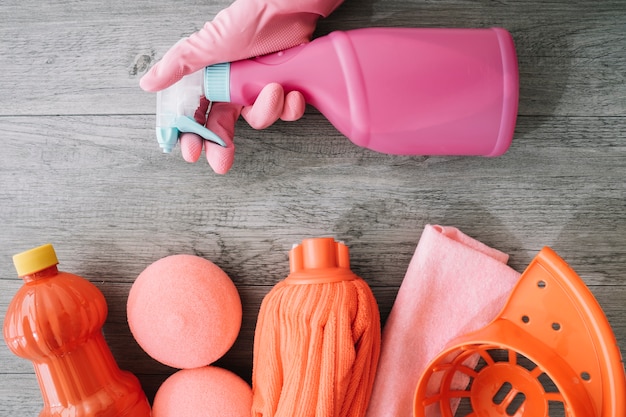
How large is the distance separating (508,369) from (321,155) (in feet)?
1.13

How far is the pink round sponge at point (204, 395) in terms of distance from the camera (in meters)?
0.59

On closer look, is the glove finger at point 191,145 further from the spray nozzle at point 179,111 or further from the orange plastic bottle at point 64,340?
the orange plastic bottle at point 64,340

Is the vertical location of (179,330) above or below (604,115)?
below

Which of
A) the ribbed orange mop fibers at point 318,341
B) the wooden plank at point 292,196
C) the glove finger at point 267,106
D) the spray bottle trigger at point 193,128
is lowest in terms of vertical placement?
the ribbed orange mop fibers at point 318,341

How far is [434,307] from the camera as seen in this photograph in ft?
2.06

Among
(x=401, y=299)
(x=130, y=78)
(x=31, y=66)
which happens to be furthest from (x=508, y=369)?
(x=31, y=66)

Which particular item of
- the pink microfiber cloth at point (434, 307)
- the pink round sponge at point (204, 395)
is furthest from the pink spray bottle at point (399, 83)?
the pink round sponge at point (204, 395)

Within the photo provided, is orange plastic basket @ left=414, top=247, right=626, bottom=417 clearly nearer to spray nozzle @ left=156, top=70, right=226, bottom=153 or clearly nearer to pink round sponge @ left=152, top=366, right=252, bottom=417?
pink round sponge @ left=152, top=366, right=252, bottom=417

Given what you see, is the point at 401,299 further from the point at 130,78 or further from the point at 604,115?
the point at 130,78

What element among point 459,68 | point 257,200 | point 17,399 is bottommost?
point 17,399

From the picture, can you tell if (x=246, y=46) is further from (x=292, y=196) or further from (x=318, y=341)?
(x=318, y=341)

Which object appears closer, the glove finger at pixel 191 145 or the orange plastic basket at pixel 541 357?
the orange plastic basket at pixel 541 357

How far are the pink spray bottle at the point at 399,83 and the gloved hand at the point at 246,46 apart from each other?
1 cm

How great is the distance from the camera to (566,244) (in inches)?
25.5
